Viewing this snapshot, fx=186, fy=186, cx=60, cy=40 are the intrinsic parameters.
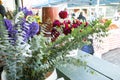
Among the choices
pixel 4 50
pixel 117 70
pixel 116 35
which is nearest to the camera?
pixel 4 50

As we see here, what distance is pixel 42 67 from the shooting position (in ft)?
1.57

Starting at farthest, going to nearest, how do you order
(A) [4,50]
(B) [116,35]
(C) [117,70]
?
(B) [116,35] → (C) [117,70] → (A) [4,50]

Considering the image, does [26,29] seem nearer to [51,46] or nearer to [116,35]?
[51,46]

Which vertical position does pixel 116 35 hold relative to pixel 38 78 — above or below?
below

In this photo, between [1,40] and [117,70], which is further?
[117,70]

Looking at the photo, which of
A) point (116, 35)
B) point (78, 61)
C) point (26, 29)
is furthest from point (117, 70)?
point (116, 35)

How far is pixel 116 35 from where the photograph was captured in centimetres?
335

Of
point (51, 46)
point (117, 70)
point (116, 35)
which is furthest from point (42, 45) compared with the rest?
point (116, 35)

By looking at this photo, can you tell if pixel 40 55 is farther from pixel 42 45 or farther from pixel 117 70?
pixel 117 70

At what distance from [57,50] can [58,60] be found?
3 centimetres

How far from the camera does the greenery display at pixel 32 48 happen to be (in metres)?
0.45

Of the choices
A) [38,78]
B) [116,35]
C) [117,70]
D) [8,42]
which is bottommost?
[116,35]

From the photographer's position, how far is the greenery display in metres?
0.45

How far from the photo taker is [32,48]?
488mm
